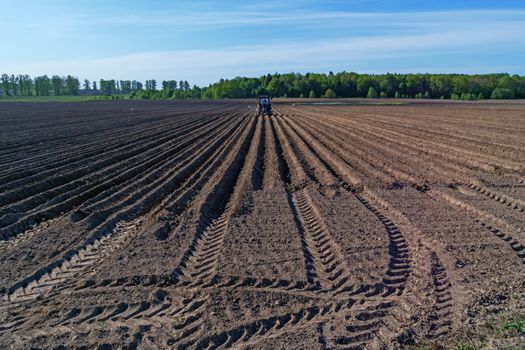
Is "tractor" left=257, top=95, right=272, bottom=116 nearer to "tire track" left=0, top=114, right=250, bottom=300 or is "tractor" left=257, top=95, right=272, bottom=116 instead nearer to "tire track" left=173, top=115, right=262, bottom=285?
"tire track" left=173, top=115, right=262, bottom=285

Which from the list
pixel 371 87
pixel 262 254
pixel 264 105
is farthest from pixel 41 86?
pixel 262 254

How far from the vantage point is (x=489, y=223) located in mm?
8867

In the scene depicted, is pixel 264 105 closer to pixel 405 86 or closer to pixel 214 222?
→ pixel 214 222

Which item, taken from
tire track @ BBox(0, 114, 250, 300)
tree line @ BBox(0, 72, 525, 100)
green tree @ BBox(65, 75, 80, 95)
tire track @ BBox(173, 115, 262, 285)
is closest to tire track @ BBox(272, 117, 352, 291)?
tire track @ BBox(173, 115, 262, 285)

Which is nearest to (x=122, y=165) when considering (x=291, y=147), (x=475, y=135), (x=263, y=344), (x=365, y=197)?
(x=291, y=147)

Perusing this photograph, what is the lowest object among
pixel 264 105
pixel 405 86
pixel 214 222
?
pixel 214 222

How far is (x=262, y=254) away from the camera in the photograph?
728cm

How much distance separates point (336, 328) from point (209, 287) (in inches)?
72.6

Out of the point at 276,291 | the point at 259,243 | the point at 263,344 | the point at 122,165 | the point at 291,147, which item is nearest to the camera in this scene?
the point at 263,344

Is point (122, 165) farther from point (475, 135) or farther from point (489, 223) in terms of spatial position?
point (475, 135)

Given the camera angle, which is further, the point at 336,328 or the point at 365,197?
the point at 365,197

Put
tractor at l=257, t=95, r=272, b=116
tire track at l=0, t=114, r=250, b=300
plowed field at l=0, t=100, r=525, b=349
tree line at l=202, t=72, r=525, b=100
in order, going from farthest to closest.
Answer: tree line at l=202, t=72, r=525, b=100, tractor at l=257, t=95, r=272, b=116, tire track at l=0, t=114, r=250, b=300, plowed field at l=0, t=100, r=525, b=349

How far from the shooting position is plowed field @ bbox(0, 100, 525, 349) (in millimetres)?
5156

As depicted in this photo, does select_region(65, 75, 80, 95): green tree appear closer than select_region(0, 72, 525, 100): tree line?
No
